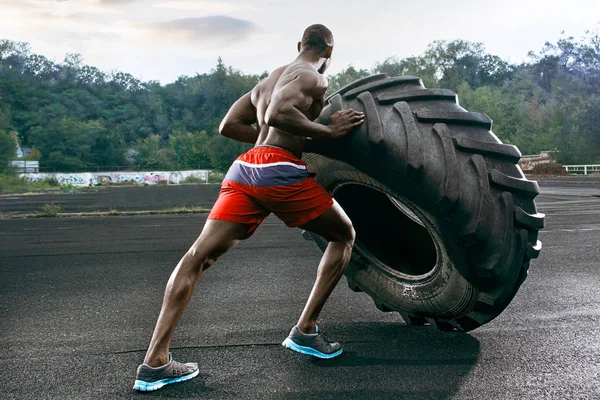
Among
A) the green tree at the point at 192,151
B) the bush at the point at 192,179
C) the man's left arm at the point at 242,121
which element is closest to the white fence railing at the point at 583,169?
the bush at the point at 192,179

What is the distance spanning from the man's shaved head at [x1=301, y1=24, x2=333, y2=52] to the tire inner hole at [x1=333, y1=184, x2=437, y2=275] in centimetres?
121

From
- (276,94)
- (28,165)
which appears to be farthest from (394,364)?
(28,165)

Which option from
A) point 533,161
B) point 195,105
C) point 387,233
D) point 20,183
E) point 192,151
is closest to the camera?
point 387,233

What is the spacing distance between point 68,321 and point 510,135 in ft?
218

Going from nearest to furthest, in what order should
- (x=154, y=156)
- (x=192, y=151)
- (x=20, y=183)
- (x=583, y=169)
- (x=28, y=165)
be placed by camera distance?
1. (x=583, y=169)
2. (x=20, y=183)
3. (x=28, y=165)
4. (x=192, y=151)
5. (x=154, y=156)

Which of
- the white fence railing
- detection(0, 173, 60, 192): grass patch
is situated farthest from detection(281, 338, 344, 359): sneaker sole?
detection(0, 173, 60, 192): grass patch

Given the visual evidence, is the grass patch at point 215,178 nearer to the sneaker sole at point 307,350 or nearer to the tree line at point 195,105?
the tree line at point 195,105

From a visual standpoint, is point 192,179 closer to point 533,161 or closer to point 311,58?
point 533,161

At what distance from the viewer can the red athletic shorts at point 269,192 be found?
9.79 feet

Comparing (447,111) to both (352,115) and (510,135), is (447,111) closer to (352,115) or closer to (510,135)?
(352,115)

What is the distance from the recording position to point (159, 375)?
9.04 ft

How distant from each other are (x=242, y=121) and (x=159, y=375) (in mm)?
1645

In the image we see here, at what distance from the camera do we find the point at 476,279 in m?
3.10

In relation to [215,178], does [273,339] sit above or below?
above
